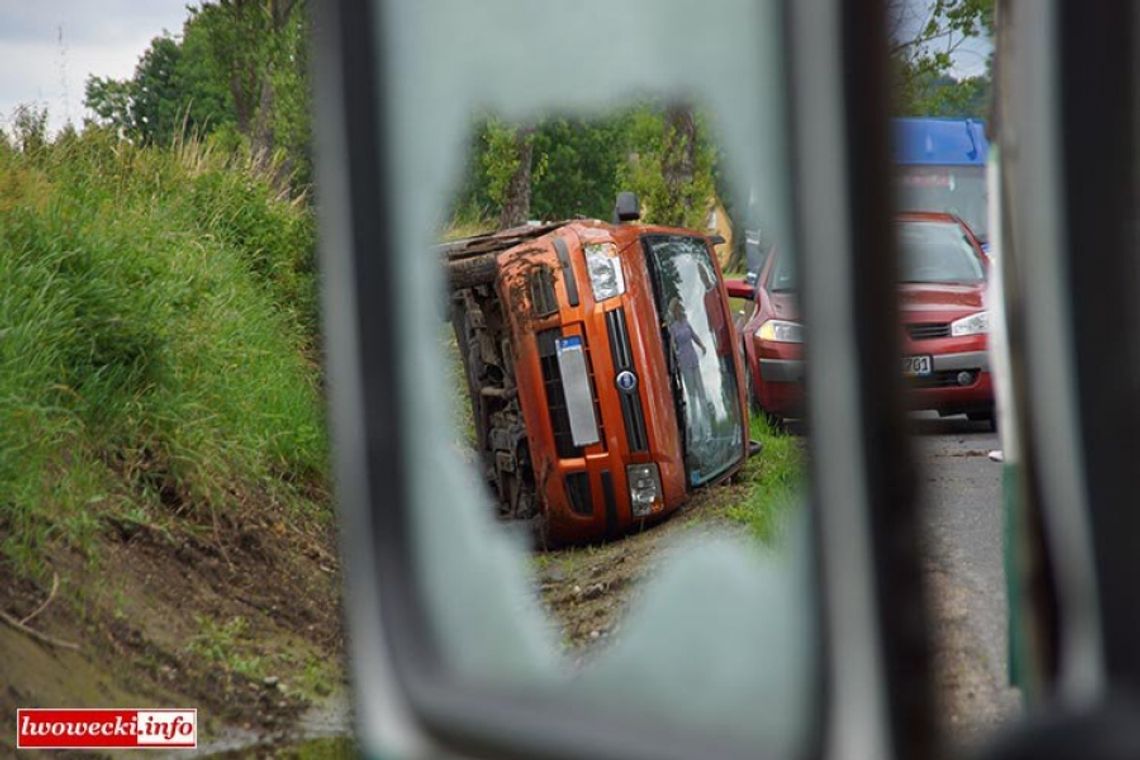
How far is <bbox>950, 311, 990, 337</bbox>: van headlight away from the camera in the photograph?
2.59 metres

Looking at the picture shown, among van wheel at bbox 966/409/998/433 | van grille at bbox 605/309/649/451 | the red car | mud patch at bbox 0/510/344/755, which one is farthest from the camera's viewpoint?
mud patch at bbox 0/510/344/755

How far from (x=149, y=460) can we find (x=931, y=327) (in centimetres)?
654

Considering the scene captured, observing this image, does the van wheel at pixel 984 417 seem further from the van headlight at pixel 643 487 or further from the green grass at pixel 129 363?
the green grass at pixel 129 363

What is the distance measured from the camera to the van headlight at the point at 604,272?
4902mm

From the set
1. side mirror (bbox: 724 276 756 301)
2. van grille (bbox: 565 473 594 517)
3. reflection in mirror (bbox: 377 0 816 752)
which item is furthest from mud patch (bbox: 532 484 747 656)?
van grille (bbox: 565 473 594 517)

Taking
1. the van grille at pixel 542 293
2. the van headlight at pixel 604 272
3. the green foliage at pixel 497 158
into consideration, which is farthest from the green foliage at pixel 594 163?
the van grille at pixel 542 293

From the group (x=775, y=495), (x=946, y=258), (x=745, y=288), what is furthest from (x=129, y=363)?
(x=775, y=495)

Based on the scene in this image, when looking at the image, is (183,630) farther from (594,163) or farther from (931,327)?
(594,163)

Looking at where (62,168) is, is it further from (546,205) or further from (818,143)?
(818,143)

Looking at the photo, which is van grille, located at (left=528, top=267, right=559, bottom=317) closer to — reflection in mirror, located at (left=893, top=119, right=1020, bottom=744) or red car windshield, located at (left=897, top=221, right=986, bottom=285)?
reflection in mirror, located at (left=893, top=119, right=1020, bottom=744)

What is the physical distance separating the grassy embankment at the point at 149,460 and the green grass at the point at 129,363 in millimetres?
14

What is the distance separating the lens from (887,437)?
1050 millimetres

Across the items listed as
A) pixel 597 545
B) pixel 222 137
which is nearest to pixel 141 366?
pixel 597 545

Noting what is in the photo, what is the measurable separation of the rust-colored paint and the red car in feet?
2.67
